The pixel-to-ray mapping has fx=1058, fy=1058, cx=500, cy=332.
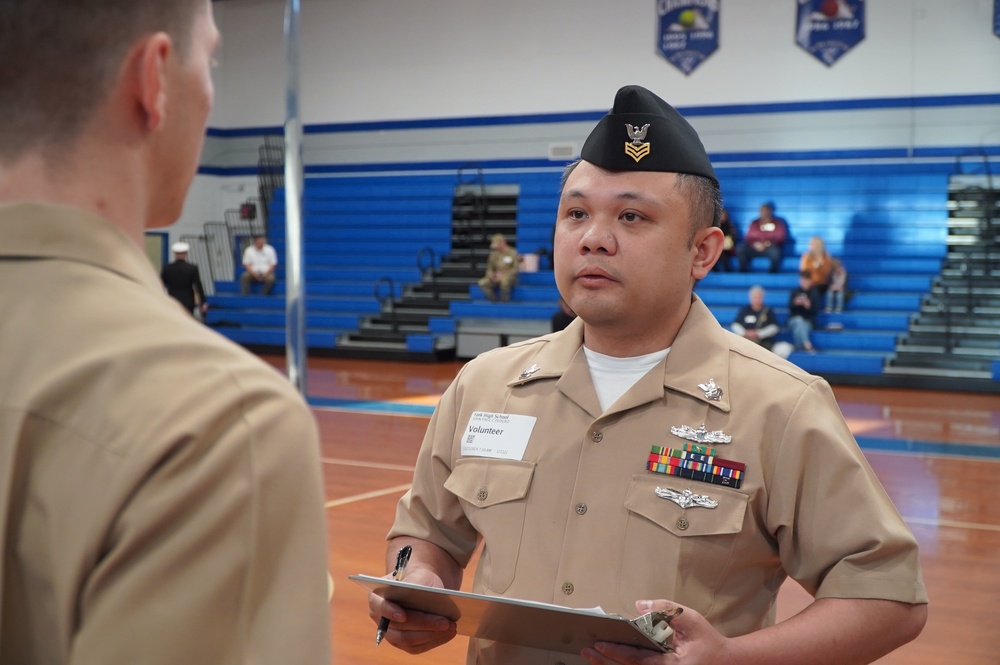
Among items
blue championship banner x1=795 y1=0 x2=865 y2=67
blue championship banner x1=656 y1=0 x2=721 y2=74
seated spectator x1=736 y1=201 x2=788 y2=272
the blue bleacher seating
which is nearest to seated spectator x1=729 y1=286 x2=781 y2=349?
the blue bleacher seating

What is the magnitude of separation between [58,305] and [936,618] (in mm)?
4197

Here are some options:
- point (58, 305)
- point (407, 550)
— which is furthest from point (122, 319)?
point (407, 550)

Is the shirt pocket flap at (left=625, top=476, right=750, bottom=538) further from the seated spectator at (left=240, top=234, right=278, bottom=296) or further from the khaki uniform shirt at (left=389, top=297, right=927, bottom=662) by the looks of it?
the seated spectator at (left=240, top=234, right=278, bottom=296)

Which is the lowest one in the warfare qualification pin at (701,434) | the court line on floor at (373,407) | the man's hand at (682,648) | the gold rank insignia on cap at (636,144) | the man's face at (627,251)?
the court line on floor at (373,407)

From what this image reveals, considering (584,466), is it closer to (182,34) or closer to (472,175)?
(182,34)

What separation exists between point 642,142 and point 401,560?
0.84m

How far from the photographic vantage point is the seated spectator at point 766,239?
14867 millimetres

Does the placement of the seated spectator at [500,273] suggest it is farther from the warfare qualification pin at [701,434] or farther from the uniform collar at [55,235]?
the uniform collar at [55,235]

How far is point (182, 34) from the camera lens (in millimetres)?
806

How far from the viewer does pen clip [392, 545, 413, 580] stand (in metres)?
1.79

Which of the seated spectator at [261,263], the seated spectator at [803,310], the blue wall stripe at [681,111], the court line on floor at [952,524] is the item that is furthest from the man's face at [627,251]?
the seated spectator at [261,263]

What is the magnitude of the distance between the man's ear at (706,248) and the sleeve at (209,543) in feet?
4.50

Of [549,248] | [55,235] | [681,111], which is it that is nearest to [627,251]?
[55,235]

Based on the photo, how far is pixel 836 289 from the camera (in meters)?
13.9
